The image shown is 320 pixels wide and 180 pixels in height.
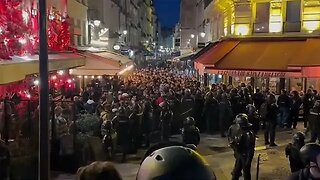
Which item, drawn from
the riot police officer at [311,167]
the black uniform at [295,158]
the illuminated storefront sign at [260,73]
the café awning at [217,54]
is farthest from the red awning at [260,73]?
the riot police officer at [311,167]

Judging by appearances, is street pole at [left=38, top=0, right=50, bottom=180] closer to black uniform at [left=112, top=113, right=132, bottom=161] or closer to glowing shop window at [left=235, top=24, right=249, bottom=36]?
black uniform at [left=112, top=113, right=132, bottom=161]

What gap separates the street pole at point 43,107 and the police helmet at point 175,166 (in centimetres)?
305

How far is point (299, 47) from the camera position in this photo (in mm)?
25594

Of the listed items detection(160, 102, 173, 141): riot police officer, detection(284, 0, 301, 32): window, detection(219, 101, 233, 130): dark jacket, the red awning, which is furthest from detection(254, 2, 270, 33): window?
detection(160, 102, 173, 141): riot police officer

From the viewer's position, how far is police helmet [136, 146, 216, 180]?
136 inches

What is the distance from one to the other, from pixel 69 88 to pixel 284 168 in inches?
563

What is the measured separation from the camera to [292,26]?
27.3 metres

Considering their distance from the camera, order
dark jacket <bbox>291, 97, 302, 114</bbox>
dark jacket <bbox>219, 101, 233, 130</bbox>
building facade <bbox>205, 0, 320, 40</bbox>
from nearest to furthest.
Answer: dark jacket <bbox>219, 101, 233, 130</bbox>, dark jacket <bbox>291, 97, 302, 114</bbox>, building facade <bbox>205, 0, 320, 40</bbox>

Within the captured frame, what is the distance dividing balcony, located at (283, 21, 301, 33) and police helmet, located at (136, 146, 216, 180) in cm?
2467

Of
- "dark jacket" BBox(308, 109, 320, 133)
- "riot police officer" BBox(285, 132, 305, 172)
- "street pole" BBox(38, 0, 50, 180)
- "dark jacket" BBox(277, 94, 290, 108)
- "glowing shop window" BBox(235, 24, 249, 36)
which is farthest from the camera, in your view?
"glowing shop window" BBox(235, 24, 249, 36)

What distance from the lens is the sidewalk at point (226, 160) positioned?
13188 millimetres

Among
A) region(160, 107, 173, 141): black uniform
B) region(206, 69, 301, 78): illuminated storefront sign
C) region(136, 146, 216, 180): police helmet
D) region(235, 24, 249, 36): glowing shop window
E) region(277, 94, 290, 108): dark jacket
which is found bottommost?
region(160, 107, 173, 141): black uniform

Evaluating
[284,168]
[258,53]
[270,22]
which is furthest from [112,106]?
[270,22]

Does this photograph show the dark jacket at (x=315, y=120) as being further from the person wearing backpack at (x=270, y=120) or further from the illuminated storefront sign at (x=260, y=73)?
the illuminated storefront sign at (x=260, y=73)
